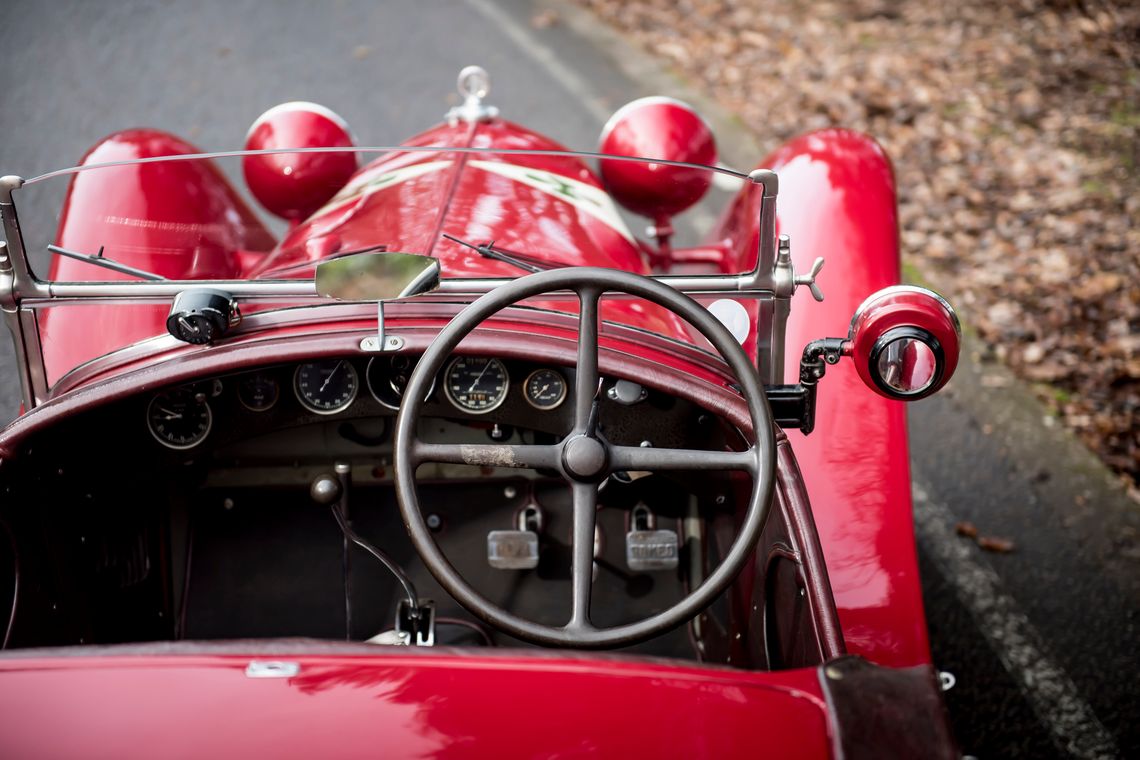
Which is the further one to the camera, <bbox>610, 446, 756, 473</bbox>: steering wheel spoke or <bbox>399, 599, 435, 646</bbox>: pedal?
<bbox>399, 599, 435, 646</bbox>: pedal

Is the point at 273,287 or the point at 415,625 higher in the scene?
the point at 273,287

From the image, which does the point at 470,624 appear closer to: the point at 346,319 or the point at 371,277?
the point at 346,319

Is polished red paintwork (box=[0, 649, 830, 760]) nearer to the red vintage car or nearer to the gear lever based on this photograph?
the red vintage car

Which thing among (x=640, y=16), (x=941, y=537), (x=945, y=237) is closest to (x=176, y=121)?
(x=640, y=16)

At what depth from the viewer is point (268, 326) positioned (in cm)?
221

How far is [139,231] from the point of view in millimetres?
3020

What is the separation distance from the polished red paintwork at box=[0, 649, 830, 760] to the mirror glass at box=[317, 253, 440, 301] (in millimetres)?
785

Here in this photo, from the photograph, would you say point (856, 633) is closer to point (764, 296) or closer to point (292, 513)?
point (764, 296)

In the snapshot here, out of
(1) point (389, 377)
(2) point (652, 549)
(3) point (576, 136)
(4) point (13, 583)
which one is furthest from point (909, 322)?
(3) point (576, 136)

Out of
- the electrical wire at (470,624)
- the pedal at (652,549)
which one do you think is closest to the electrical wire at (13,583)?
the electrical wire at (470,624)

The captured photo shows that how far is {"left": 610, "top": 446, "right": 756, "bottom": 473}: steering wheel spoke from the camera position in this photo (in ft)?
6.11

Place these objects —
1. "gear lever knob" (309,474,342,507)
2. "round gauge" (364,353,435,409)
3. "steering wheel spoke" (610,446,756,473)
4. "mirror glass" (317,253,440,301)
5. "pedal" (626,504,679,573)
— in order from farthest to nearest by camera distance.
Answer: "pedal" (626,504,679,573)
"gear lever knob" (309,474,342,507)
"round gauge" (364,353,435,409)
"mirror glass" (317,253,440,301)
"steering wheel spoke" (610,446,756,473)

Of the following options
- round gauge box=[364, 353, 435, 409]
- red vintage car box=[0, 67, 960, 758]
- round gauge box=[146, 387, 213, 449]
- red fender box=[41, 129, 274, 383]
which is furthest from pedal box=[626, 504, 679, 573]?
red fender box=[41, 129, 274, 383]

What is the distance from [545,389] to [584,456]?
0.54m
